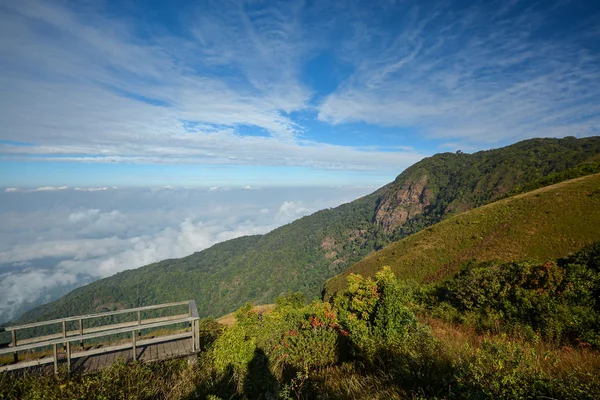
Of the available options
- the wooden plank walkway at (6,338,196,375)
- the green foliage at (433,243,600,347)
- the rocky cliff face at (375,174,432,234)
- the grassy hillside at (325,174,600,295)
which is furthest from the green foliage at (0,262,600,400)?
the rocky cliff face at (375,174,432,234)

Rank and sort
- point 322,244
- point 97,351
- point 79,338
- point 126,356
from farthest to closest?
1. point 322,244
2. point 126,356
3. point 97,351
4. point 79,338

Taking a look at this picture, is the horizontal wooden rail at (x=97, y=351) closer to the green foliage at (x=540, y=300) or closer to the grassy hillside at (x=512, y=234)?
the green foliage at (x=540, y=300)

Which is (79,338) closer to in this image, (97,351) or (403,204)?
(97,351)

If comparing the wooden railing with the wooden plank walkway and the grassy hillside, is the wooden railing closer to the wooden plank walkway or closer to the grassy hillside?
the wooden plank walkway

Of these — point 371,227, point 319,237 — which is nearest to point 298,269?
point 319,237

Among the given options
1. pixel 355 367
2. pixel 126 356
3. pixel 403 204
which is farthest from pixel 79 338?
pixel 403 204

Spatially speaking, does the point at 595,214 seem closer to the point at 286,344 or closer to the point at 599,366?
the point at 599,366

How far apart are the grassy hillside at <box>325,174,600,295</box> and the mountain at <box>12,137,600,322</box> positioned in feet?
176

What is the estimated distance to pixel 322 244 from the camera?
458ft

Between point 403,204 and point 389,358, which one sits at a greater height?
point 403,204

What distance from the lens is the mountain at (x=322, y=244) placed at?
106m

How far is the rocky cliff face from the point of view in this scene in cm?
13488

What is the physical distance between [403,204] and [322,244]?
4712 cm

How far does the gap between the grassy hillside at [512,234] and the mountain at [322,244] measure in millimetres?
53685
